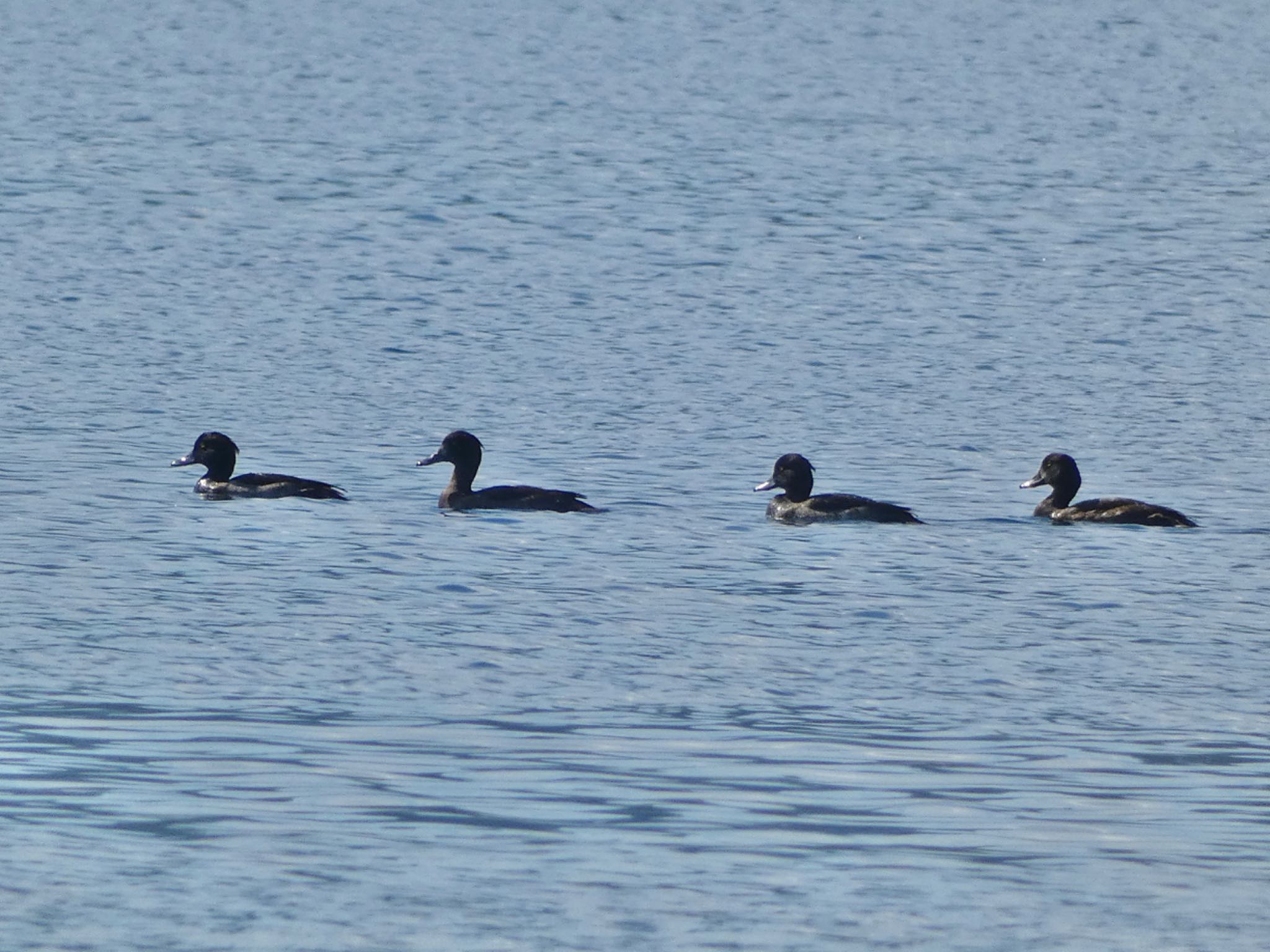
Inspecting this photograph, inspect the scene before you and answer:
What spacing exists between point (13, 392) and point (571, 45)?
29.2m

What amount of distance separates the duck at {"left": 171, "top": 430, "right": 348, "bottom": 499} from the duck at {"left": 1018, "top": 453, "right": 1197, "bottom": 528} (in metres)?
4.67

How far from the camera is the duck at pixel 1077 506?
16.1 metres

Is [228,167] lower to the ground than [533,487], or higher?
higher

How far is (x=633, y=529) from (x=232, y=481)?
2.90 metres

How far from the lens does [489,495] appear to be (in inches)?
652

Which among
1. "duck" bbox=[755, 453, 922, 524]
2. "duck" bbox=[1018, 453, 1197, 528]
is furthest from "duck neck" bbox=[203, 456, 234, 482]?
"duck" bbox=[1018, 453, 1197, 528]

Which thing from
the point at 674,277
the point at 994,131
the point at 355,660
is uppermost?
the point at 994,131

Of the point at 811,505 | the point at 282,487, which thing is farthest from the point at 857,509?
the point at 282,487

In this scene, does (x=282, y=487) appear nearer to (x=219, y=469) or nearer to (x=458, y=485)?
(x=219, y=469)

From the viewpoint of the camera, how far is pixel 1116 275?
1065 inches

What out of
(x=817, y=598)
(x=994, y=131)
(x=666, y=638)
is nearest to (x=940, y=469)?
(x=817, y=598)

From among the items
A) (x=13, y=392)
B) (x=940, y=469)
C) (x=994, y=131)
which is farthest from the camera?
(x=994, y=131)

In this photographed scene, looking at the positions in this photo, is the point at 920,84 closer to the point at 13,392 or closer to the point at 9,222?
the point at 9,222

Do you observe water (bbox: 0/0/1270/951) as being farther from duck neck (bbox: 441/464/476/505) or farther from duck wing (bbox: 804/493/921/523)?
duck neck (bbox: 441/464/476/505)
